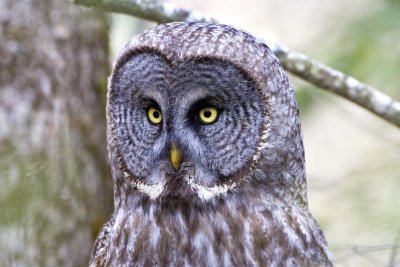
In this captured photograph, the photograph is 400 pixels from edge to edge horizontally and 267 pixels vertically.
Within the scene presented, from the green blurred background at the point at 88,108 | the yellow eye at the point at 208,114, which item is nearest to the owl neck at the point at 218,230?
the yellow eye at the point at 208,114

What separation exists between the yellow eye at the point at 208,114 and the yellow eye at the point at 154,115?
0.53 feet

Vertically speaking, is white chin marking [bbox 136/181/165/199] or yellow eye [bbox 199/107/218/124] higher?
yellow eye [bbox 199/107/218/124]

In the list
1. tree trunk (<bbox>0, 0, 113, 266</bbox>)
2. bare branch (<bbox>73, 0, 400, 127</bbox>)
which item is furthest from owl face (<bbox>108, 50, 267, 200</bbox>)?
tree trunk (<bbox>0, 0, 113, 266</bbox>)

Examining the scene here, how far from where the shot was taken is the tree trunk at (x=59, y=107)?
420 cm

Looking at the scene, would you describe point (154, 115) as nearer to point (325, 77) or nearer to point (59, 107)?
point (325, 77)

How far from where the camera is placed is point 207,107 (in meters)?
2.90

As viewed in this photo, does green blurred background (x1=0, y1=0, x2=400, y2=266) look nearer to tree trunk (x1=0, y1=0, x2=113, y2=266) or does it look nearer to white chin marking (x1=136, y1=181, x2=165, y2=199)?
tree trunk (x1=0, y1=0, x2=113, y2=266)

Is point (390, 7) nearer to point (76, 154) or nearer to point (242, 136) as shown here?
point (242, 136)

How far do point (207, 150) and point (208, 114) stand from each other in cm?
14

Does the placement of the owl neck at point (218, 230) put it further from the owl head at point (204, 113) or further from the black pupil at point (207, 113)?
the black pupil at point (207, 113)

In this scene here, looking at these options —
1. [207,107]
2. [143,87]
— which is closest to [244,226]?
[207,107]

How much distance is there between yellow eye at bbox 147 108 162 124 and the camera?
2.94 meters

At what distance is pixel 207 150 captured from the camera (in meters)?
2.92

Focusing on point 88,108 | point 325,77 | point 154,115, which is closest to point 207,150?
point 154,115
